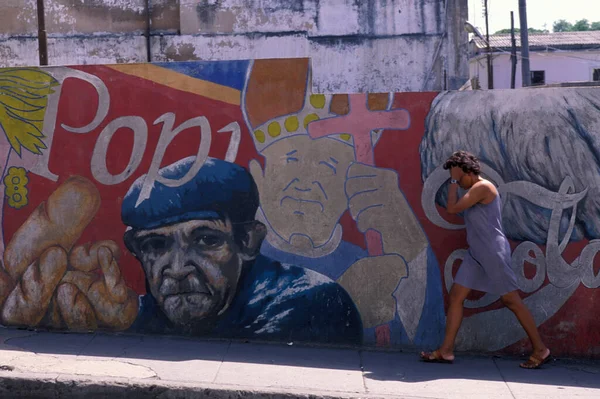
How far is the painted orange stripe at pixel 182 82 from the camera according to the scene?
6.70 metres

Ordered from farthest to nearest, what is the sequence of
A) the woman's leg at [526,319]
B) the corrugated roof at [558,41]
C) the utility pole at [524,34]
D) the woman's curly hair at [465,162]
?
the corrugated roof at [558,41] < the utility pole at [524,34] < the woman's leg at [526,319] < the woman's curly hair at [465,162]

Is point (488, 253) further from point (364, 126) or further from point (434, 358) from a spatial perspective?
point (364, 126)

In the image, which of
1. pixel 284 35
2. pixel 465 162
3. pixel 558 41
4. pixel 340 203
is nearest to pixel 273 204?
pixel 340 203

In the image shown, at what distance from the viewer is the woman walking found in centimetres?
618

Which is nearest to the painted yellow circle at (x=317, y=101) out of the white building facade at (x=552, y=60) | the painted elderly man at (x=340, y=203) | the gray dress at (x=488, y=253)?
the painted elderly man at (x=340, y=203)

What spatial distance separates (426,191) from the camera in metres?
6.61

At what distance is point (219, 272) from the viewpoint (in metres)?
6.77

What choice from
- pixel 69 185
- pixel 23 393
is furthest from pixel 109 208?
pixel 23 393

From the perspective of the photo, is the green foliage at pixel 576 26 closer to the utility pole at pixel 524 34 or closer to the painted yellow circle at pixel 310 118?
the utility pole at pixel 524 34

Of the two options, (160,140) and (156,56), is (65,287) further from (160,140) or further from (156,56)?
(156,56)

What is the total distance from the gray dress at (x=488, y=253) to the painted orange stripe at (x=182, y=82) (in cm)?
220

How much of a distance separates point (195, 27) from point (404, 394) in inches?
658

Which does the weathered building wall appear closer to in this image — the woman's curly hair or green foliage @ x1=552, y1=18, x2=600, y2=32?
the woman's curly hair

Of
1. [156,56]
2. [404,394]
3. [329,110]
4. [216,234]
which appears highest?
[156,56]
